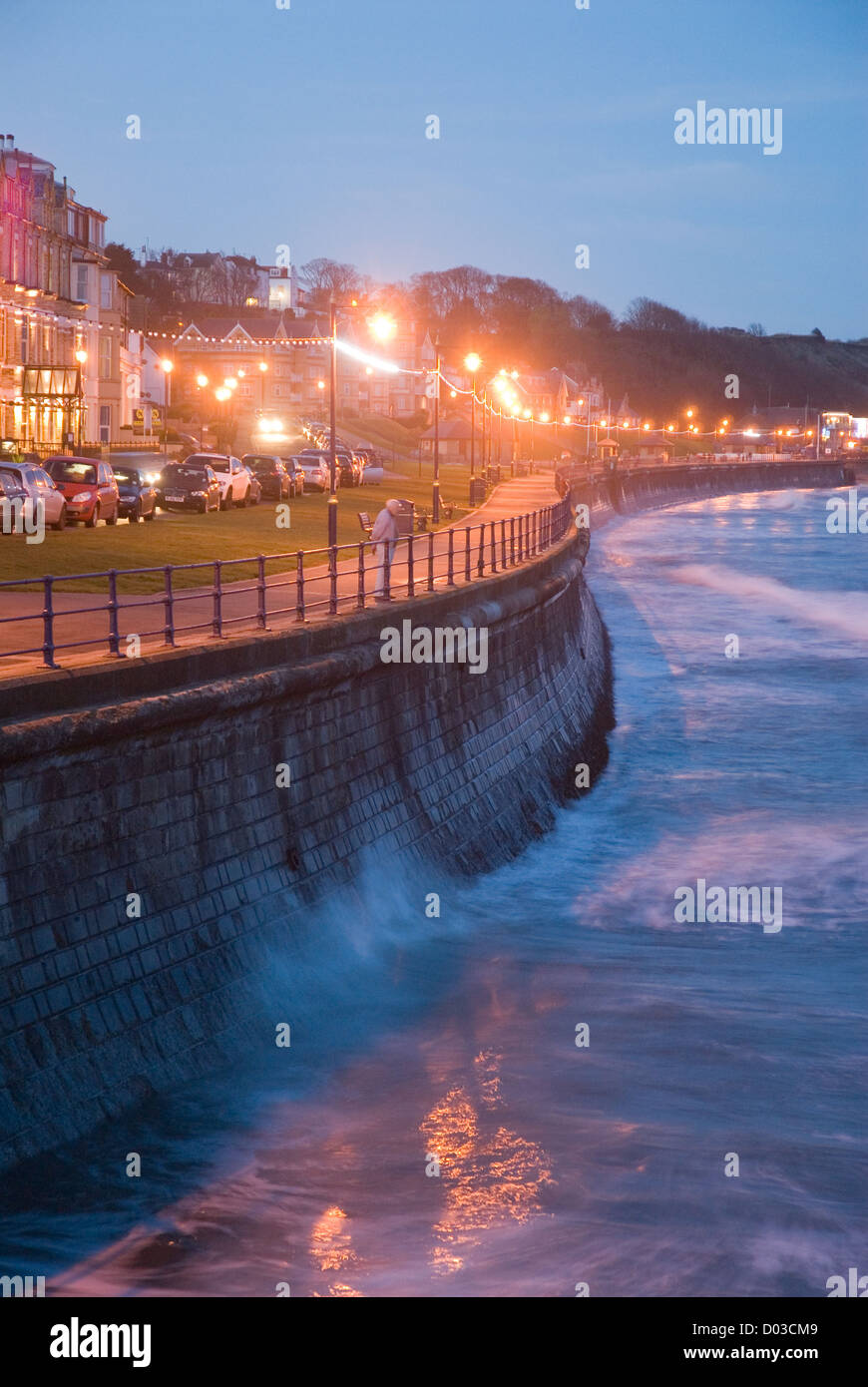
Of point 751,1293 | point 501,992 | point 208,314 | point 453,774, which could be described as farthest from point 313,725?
point 208,314

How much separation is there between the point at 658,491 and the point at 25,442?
226 ft

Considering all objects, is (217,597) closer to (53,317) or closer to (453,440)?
(53,317)

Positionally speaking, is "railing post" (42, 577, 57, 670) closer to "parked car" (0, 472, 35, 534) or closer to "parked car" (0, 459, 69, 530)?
"parked car" (0, 472, 35, 534)

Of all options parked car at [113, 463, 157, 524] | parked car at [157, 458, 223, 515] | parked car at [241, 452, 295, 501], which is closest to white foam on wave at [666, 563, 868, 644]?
parked car at [241, 452, 295, 501]

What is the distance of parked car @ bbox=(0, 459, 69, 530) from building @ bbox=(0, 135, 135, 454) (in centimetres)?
2482

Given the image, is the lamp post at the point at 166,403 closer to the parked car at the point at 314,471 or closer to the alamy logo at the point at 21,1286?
the parked car at the point at 314,471

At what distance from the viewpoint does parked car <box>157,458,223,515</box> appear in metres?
47.3

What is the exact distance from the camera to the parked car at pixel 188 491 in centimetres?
4734

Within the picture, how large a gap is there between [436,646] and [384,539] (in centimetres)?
170

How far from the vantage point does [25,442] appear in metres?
66.9

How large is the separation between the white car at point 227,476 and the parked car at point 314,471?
11.7 metres

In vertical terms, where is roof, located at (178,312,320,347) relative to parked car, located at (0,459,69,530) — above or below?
above

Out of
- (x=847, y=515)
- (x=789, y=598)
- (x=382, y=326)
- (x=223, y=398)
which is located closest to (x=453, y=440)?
(x=847, y=515)

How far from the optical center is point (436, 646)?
21.8 meters
